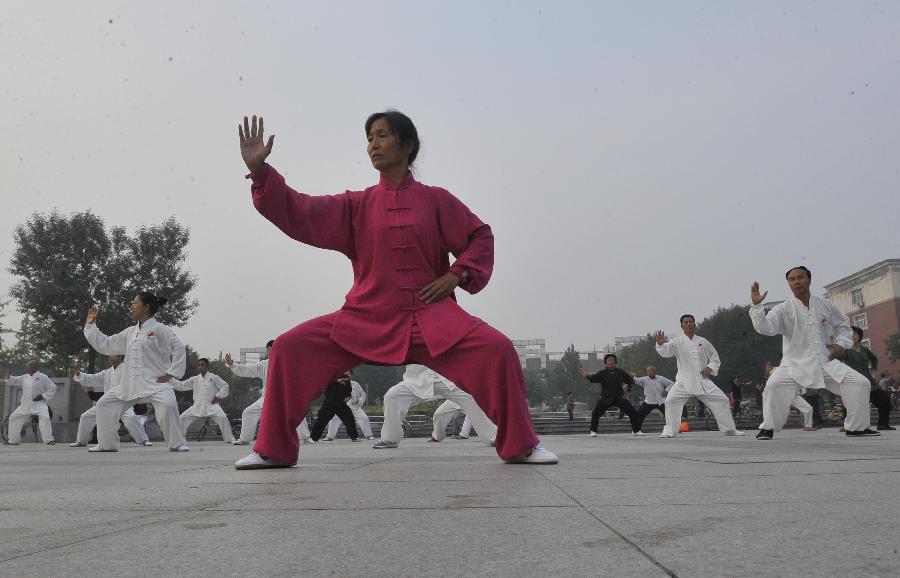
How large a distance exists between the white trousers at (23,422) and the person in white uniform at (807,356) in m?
15.2

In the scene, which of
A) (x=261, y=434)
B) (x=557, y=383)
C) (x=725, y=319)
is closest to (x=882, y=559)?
(x=261, y=434)

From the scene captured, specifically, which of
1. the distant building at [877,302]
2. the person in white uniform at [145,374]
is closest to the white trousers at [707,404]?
the person in white uniform at [145,374]

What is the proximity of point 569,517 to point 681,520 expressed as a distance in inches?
11.0

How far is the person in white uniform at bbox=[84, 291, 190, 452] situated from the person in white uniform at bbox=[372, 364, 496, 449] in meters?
2.75

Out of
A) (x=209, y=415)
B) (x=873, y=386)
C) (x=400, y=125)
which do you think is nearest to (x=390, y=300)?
(x=400, y=125)

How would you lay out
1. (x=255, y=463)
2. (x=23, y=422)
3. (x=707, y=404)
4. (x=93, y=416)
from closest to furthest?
(x=255, y=463)
(x=707, y=404)
(x=93, y=416)
(x=23, y=422)

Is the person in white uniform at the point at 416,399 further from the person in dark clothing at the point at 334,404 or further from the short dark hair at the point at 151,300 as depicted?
the short dark hair at the point at 151,300

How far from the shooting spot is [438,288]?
477 centimetres

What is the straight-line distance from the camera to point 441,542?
5.36ft

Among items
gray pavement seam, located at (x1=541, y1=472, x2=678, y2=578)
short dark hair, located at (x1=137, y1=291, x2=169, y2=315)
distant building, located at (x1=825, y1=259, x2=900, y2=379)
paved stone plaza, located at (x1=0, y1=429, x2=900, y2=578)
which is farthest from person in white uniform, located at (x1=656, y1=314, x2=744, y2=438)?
distant building, located at (x1=825, y1=259, x2=900, y2=379)

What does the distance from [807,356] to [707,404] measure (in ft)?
12.7

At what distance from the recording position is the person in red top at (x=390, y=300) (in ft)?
14.9

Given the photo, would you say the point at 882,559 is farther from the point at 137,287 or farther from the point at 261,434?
the point at 137,287

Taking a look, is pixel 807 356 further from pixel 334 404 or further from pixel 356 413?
pixel 356 413
